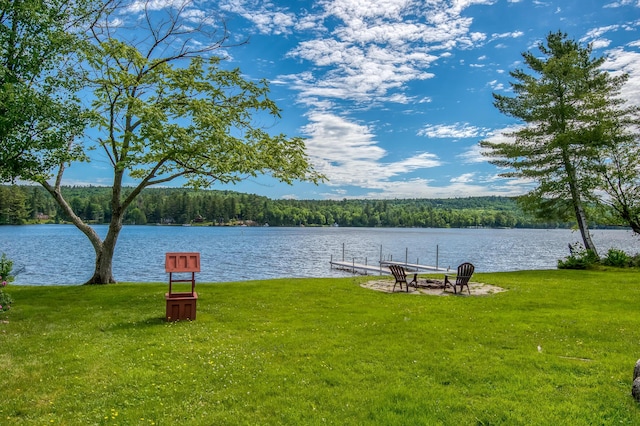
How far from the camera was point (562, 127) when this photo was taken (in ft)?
82.1

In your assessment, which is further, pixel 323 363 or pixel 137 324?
pixel 137 324

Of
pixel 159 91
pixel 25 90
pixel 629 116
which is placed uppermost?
Result: pixel 629 116

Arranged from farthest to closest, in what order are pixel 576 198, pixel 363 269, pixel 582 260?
pixel 363 269 < pixel 576 198 < pixel 582 260

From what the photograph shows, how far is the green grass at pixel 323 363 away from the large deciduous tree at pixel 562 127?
15.0m

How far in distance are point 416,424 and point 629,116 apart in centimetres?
2845

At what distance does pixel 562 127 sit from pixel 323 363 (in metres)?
25.0

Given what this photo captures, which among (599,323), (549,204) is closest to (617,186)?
(549,204)

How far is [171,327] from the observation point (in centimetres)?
945

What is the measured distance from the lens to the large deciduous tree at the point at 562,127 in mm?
24125

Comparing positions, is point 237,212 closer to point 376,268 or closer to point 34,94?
point 376,268

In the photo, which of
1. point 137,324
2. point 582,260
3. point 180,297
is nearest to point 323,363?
point 180,297

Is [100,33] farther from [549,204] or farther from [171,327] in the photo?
[549,204]

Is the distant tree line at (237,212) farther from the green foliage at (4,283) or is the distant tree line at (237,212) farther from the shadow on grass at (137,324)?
the shadow on grass at (137,324)

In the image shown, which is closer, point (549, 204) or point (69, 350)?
point (69, 350)
